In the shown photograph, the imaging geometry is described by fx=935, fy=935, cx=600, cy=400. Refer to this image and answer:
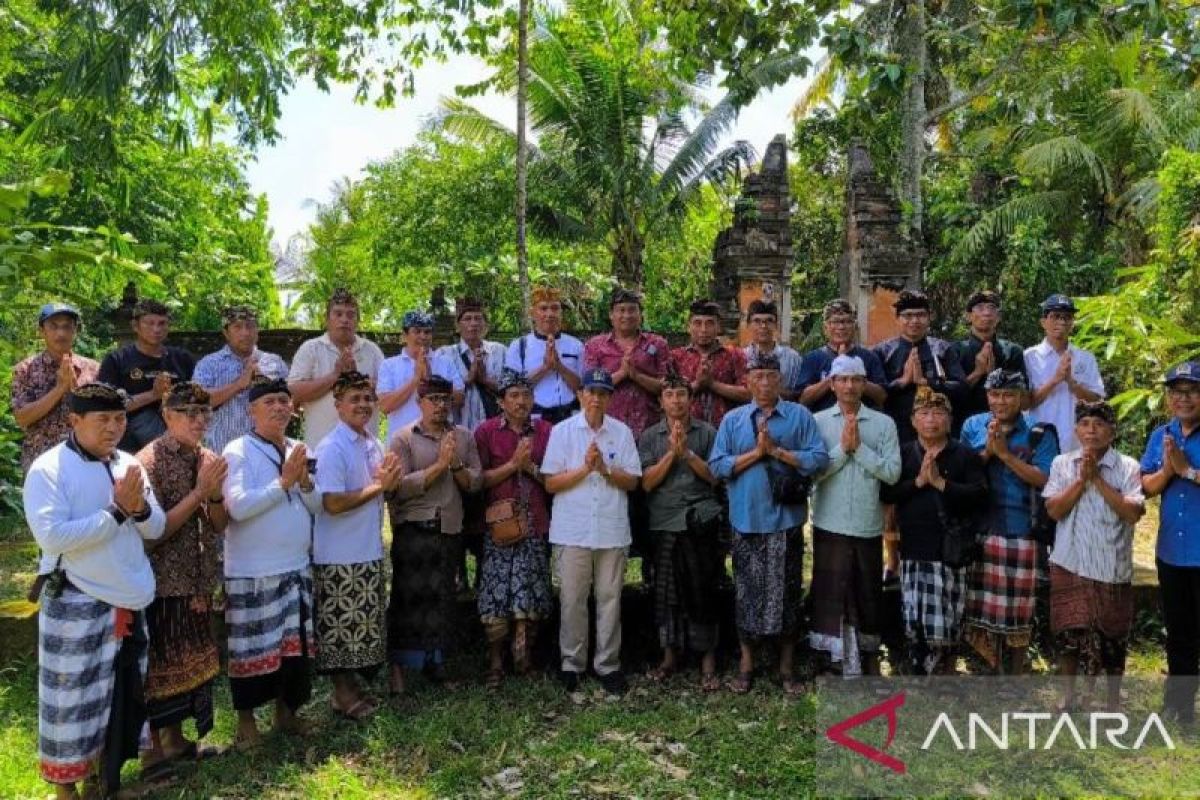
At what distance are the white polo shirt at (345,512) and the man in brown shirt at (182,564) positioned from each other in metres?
0.56

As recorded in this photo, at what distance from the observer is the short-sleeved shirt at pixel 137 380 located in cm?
529

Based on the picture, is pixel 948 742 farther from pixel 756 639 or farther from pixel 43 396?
pixel 43 396

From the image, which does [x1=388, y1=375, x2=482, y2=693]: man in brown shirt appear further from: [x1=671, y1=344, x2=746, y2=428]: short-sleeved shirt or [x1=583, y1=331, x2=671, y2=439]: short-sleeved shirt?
[x1=671, y1=344, x2=746, y2=428]: short-sleeved shirt

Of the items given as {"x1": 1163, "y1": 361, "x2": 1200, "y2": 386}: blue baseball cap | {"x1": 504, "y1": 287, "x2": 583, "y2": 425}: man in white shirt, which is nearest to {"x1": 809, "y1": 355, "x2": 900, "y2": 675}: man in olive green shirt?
{"x1": 1163, "y1": 361, "x2": 1200, "y2": 386}: blue baseball cap

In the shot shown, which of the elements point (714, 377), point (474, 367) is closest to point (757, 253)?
point (714, 377)

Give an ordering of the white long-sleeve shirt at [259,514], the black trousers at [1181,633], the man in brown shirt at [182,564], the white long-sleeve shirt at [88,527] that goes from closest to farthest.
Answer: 1. the white long-sleeve shirt at [88,527]
2. the man in brown shirt at [182,564]
3. the white long-sleeve shirt at [259,514]
4. the black trousers at [1181,633]

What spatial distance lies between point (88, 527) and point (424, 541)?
6.05 ft

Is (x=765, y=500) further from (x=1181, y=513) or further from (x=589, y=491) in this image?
(x=1181, y=513)

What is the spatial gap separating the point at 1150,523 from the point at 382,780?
7830 mm

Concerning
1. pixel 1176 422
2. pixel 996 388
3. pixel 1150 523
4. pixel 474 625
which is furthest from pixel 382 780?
pixel 1150 523

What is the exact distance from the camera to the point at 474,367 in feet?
19.3

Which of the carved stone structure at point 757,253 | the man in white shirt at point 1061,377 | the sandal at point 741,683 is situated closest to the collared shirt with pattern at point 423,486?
the sandal at point 741,683

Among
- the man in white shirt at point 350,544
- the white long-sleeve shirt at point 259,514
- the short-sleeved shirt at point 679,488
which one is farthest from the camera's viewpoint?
the short-sleeved shirt at point 679,488

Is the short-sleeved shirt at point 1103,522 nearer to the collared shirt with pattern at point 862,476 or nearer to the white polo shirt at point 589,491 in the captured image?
the collared shirt with pattern at point 862,476
